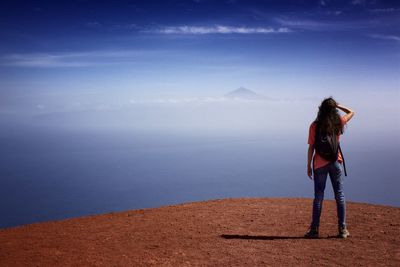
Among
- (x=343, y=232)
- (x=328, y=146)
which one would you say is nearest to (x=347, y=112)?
(x=328, y=146)

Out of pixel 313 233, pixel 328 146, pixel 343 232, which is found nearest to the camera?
pixel 328 146

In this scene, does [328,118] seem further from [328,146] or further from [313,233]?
[313,233]

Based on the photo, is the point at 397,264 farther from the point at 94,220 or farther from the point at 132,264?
the point at 94,220

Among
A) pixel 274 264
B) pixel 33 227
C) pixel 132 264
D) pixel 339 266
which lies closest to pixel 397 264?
pixel 339 266

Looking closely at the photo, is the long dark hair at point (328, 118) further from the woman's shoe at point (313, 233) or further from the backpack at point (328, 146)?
the woman's shoe at point (313, 233)

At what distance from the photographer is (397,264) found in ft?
15.8

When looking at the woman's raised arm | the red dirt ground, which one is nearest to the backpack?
the woman's raised arm

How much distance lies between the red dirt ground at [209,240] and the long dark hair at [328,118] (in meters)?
2.01

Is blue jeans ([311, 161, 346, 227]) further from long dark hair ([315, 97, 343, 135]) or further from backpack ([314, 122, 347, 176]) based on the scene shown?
long dark hair ([315, 97, 343, 135])

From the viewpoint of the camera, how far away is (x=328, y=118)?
229 inches

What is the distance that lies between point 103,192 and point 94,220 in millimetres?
200347

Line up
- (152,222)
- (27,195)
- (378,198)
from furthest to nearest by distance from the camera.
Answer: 1. (378,198)
2. (27,195)
3. (152,222)

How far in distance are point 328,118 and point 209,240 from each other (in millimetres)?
3109

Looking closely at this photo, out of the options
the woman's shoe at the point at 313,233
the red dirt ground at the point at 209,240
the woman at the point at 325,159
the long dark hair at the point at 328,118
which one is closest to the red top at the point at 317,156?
the woman at the point at 325,159
